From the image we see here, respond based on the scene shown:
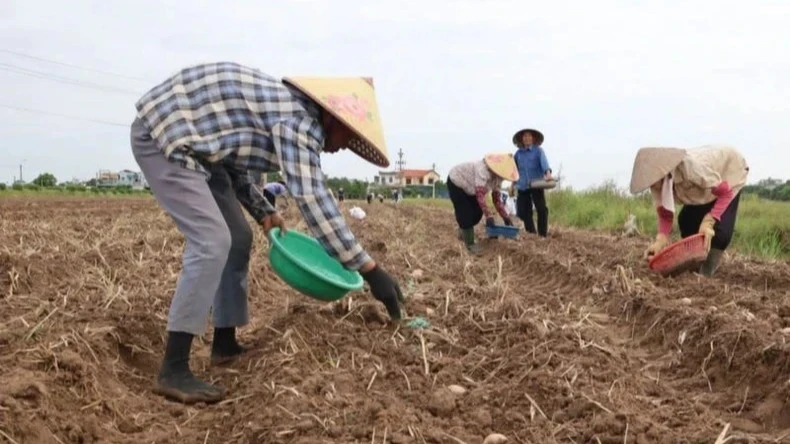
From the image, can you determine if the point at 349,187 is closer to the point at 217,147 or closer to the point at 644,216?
the point at 644,216

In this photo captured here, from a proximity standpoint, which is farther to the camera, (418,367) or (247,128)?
(418,367)

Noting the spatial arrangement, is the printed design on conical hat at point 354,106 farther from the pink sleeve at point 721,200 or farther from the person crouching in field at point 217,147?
the pink sleeve at point 721,200

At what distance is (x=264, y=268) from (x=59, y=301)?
2060mm

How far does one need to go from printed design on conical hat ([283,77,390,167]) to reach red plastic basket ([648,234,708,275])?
285cm

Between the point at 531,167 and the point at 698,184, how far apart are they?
3960mm

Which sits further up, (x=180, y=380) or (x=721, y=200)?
(x=721, y=200)

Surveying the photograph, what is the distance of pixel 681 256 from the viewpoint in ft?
16.8

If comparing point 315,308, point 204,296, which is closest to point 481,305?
point 315,308

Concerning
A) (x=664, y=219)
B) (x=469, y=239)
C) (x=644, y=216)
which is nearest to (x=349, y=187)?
(x=644, y=216)

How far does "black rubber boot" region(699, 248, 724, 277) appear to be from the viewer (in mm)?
5676

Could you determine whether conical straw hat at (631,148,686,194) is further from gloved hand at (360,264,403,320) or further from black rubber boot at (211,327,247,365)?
black rubber boot at (211,327,247,365)

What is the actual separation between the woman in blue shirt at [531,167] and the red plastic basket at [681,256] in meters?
3.57

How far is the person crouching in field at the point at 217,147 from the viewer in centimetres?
277

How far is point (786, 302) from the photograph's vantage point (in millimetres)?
4297
